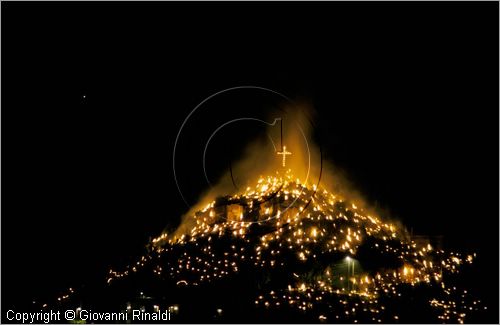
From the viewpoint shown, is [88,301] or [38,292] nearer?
[88,301]

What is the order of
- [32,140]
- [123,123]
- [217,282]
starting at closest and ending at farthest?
[217,282] → [32,140] → [123,123]

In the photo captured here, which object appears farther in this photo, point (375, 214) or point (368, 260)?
point (375, 214)

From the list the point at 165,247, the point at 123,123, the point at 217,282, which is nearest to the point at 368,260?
the point at 217,282

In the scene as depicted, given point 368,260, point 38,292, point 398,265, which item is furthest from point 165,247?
point 398,265

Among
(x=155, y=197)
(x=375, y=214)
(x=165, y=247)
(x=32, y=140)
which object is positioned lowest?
(x=165, y=247)

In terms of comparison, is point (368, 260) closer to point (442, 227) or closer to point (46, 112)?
point (442, 227)

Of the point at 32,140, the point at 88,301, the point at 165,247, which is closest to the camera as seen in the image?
the point at 88,301

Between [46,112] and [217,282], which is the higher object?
[46,112]

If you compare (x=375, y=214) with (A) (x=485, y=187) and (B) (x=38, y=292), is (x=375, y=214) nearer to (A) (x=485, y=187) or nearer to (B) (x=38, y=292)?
(A) (x=485, y=187)

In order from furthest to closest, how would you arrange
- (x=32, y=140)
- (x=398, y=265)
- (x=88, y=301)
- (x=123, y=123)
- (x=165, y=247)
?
(x=123, y=123)
(x=32, y=140)
(x=165, y=247)
(x=398, y=265)
(x=88, y=301)
